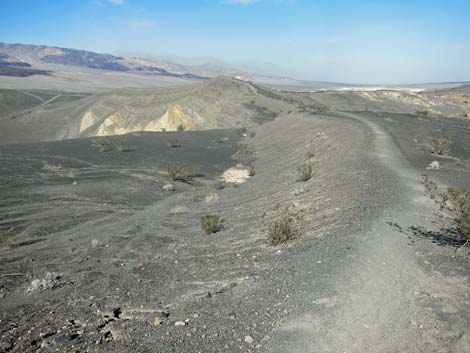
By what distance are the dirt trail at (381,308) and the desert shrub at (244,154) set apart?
21.0 metres

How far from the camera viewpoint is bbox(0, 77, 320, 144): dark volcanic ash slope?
51469 mm

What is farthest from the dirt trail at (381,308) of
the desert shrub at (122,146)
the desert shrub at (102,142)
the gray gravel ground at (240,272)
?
the desert shrub at (102,142)

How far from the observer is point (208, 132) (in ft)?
140

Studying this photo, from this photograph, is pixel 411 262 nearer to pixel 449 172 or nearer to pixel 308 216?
pixel 308 216

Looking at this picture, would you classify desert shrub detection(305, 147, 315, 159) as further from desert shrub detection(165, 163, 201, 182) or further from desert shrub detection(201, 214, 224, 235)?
desert shrub detection(201, 214, 224, 235)

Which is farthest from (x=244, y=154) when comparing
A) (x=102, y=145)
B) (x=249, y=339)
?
(x=249, y=339)

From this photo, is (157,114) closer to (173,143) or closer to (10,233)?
(173,143)

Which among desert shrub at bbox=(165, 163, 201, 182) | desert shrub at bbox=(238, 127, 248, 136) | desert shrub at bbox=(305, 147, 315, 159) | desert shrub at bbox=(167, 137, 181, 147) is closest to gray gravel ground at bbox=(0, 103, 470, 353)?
desert shrub at bbox=(165, 163, 201, 182)

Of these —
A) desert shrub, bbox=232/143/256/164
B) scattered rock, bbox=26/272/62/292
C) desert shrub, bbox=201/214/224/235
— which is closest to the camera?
scattered rock, bbox=26/272/62/292

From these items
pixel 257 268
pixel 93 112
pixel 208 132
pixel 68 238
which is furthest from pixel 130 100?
pixel 257 268

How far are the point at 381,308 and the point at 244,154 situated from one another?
82.8 feet

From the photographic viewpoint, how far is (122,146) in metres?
29.5

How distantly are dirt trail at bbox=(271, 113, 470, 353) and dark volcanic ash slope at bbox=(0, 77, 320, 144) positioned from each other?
4065cm

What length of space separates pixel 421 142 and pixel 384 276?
64.7 ft
